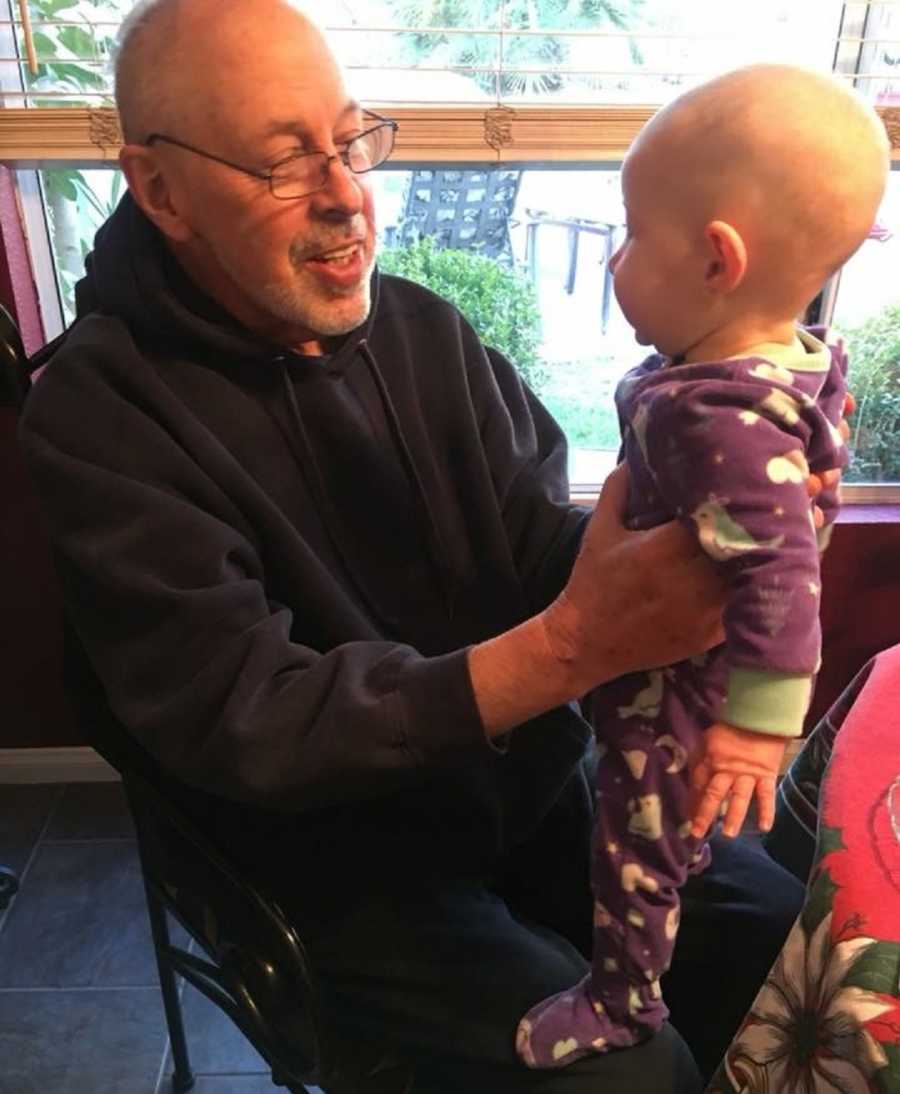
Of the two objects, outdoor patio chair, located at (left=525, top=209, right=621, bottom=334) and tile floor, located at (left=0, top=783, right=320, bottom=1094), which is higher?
outdoor patio chair, located at (left=525, top=209, right=621, bottom=334)

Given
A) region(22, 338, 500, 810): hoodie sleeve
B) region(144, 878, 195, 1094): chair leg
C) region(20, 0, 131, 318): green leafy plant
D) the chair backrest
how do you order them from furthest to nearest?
1. the chair backrest
2. region(20, 0, 131, 318): green leafy plant
3. region(144, 878, 195, 1094): chair leg
4. region(22, 338, 500, 810): hoodie sleeve

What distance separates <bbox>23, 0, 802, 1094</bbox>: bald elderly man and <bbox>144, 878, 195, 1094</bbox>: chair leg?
0.37m

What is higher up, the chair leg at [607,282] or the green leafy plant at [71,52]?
the green leafy plant at [71,52]

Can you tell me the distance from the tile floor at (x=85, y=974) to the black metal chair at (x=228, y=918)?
55 centimetres

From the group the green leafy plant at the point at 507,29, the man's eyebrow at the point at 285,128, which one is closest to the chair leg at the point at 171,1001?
the man's eyebrow at the point at 285,128

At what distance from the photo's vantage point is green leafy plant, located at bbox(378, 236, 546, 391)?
1.83 m

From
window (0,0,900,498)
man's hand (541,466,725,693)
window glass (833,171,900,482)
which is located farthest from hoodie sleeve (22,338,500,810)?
window glass (833,171,900,482)

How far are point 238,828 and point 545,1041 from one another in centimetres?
37

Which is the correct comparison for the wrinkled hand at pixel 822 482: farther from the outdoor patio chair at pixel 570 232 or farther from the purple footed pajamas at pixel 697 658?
the outdoor patio chair at pixel 570 232

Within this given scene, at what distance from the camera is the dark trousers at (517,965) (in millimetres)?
982

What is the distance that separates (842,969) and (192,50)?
96 centimetres

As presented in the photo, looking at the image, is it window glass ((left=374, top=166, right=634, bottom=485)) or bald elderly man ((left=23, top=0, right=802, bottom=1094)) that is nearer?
bald elderly man ((left=23, top=0, right=802, bottom=1094))

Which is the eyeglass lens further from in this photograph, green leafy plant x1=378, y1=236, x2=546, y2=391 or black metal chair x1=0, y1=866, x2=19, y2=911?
black metal chair x1=0, y1=866, x2=19, y2=911

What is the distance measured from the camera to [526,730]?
1.15 meters
